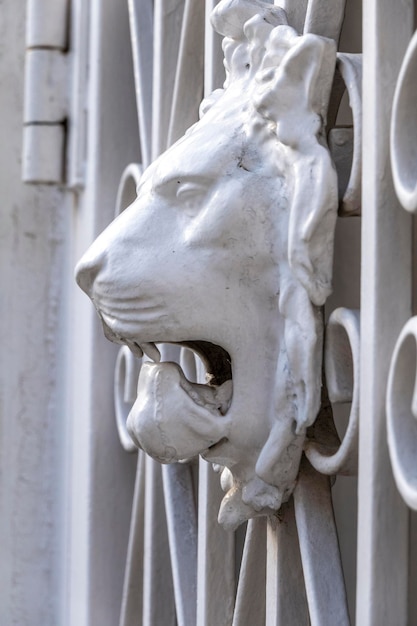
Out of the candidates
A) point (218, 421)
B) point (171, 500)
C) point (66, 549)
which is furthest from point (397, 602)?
point (66, 549)

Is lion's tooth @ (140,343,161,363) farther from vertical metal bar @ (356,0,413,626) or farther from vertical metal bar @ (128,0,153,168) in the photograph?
vertical metal bar @ (128,0,153,168)

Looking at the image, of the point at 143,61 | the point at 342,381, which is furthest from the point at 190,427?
the point at 143,61

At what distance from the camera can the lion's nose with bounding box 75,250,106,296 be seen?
2.90 ft

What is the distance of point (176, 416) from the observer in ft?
2.89

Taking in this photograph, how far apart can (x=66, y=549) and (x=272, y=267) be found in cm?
93

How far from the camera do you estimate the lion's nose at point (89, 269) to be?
885mm

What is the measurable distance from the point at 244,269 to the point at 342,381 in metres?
0.11

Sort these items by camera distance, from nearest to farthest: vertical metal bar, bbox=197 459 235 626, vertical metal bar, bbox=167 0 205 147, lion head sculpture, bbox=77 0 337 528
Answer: lion head sculpture, bbox=77 0 337 528 < vertical metal bar, bbox=197 459 235 626 < vertical metal bar, bbox=167 0 205 147

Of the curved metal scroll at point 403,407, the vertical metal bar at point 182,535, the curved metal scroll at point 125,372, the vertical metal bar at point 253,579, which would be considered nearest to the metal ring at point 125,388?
the curved metal scroll at point 125,372

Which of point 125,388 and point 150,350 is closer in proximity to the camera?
point 150,350

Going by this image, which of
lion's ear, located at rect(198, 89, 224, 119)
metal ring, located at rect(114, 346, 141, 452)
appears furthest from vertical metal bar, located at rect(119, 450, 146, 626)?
lion's ear, located at rect(198, 89, 224, 119)

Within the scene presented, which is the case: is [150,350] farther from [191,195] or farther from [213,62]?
[213,62]

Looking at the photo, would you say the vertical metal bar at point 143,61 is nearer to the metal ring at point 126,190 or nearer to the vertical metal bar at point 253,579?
the metal ring at point 126,190

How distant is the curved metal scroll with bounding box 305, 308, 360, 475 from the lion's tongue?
75mm
